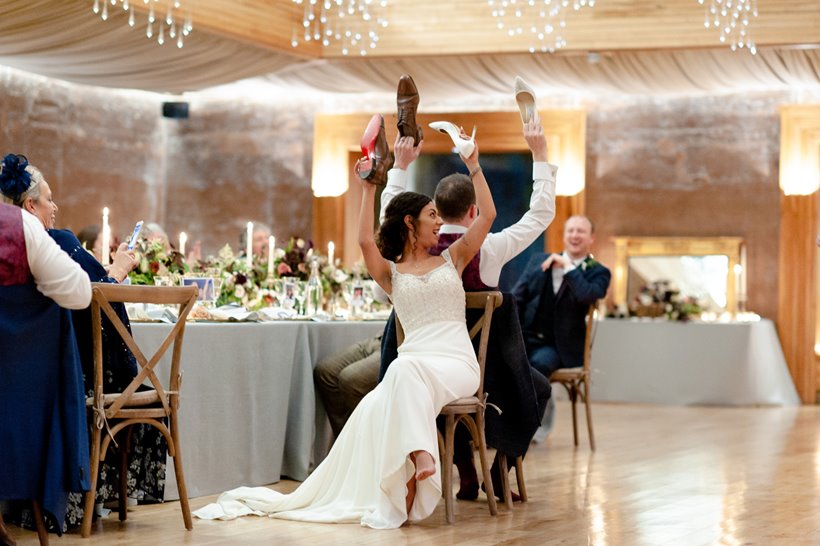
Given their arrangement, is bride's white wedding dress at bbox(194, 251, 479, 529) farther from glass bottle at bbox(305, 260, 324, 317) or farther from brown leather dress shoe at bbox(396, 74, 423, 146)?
glass bottle at bbox(305, 260, 324, 317)

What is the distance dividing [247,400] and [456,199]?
1324 mm

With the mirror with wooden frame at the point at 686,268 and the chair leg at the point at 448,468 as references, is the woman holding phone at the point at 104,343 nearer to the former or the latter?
the chair leg at the point at 448,468

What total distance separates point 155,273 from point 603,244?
724cm

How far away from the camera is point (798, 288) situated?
39.5ft

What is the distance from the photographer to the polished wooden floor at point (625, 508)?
4562mm

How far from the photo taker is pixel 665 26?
10.4 meters

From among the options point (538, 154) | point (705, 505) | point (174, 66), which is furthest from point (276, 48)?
point (705, 505)

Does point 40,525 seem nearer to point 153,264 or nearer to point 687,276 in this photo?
point 153,264

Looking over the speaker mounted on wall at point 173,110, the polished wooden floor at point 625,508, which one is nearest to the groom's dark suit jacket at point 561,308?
the polished wooden floor at point 625,508

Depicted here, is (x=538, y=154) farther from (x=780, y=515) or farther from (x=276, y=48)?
(x=276, y=48)

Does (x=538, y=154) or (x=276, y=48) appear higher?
(x=276, y=48)

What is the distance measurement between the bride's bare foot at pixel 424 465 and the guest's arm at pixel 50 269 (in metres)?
1.41

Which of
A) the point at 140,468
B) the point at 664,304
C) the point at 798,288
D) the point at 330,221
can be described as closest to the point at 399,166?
the point at 140,468

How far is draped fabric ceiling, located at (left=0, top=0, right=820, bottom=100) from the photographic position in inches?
389
